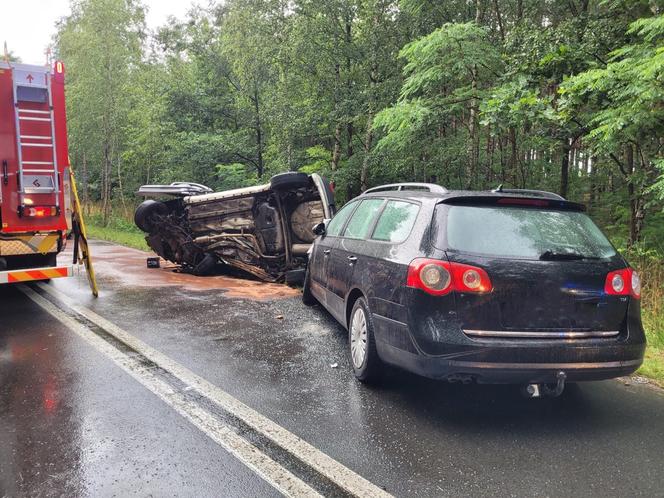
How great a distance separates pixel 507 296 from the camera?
11.3 feet

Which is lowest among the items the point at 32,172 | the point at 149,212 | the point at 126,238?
the point at 126,238

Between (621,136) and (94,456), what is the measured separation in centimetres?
805

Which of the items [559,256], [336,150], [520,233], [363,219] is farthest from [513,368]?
[336,150]

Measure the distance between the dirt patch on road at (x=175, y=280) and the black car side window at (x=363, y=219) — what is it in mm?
3351

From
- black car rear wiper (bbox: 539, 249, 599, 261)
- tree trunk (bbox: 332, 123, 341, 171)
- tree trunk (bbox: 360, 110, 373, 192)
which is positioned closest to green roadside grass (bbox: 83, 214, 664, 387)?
black car rear wiper (bbox: 539, 249, 599, 261)

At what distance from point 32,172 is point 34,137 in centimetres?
48

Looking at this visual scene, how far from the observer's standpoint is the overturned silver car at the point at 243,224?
9.53 metres

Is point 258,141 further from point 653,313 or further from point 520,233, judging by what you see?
point 520,233

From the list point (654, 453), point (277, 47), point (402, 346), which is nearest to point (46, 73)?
point (402, 346)

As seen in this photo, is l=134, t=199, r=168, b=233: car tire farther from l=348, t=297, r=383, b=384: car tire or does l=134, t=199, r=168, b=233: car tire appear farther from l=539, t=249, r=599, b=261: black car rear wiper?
l=539, t=249, r=599, b=261: black car rear wiper

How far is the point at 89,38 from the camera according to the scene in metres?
24.9

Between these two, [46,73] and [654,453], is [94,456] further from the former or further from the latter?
[46,73]

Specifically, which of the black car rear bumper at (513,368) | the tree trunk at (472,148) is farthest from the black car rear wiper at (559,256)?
the tree trunk at (472,148)

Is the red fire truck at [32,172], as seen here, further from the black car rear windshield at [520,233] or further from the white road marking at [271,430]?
the black car rear windshield at [520,233]
